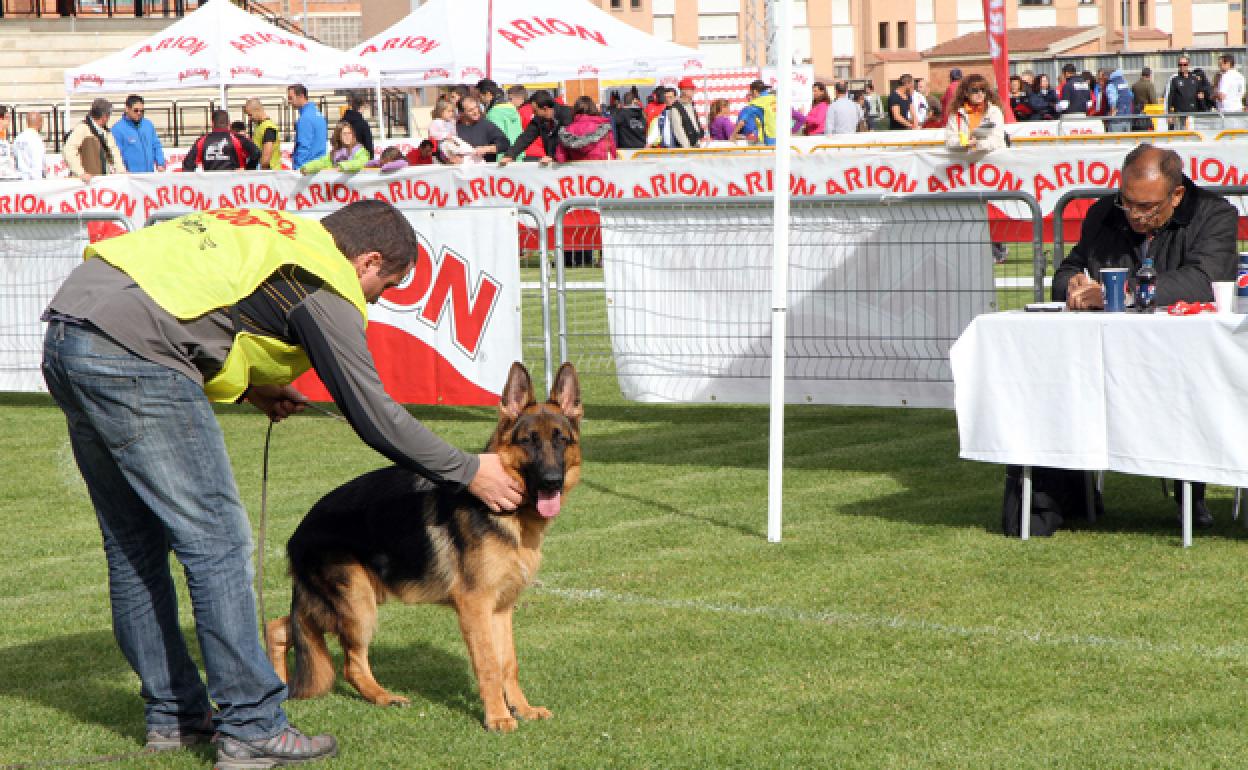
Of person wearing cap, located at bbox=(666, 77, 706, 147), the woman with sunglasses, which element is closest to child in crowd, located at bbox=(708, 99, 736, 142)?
person wearing cap, located at bbox=(666, 77, 706, 147)

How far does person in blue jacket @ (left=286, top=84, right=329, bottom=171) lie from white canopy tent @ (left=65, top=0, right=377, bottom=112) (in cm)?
371

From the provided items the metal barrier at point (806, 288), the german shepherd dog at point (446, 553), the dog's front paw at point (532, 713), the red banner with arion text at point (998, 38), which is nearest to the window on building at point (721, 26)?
the red banner with arion text at point (998, 38)

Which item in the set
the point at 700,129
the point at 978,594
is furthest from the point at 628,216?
the point at 700,129

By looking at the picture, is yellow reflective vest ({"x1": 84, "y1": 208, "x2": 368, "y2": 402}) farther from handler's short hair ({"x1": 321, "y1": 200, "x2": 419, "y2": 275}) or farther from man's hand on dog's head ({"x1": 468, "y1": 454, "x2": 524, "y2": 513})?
man's hand on dog's head ({"x1": 468, "y1": 454, "x2": 524, "y2": 513})

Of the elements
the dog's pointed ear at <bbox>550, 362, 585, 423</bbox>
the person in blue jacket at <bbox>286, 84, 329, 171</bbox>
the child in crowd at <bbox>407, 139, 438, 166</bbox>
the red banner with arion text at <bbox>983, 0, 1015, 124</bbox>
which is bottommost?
the dog's pointed ear at <bbox>550, 362, 585, 423</bbox>

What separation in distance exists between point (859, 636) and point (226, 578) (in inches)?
102

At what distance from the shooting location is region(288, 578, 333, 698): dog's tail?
17.6ft

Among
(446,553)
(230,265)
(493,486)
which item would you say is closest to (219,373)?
(230,265)

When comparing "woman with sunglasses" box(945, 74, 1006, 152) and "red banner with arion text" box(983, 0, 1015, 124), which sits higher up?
"red banner with arion text" box(983, 0, 1015, 124)

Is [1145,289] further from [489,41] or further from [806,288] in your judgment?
[489,41]

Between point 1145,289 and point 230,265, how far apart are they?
14.8ft

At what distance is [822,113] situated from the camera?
111 ft

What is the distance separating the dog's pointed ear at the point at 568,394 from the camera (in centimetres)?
546

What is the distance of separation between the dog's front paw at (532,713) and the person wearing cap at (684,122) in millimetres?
21251
